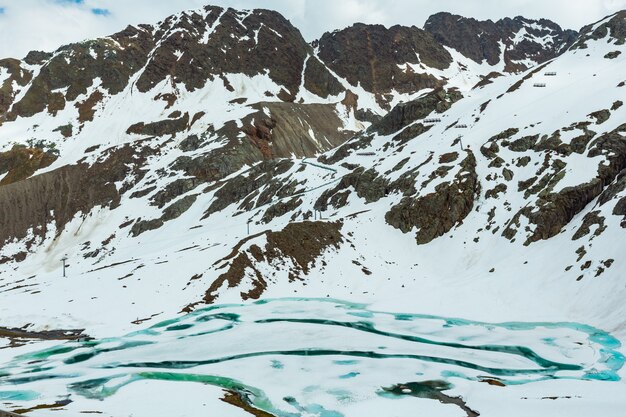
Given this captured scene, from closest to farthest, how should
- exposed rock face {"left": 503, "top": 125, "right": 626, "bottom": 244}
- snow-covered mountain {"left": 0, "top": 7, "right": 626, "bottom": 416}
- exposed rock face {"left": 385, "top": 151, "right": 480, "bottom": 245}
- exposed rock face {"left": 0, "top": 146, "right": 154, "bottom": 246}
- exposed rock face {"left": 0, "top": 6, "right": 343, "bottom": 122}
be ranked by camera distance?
snow-covered mountain {"left": 0, "top": 7, "right": 626, "bottom": 416}
exposed rock face {"left": 503, "top": 125, "right": 626, "bottom": 244}
exposed rock face {"left": 385, "top": 151, "right": 480, "bottom": 245}
exposed rock face {"left": 0, "top": 146, "right": 154, "bottom": 246}
exposed rock face {"left": 0, "top": 6, "right": 343, "bottom": 122}

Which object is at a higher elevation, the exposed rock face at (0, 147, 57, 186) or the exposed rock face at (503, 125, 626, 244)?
the exposed rock face at (0, 147, 57, 186)

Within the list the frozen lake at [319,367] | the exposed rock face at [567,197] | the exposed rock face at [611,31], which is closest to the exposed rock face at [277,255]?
the frozen lake at [319,367]

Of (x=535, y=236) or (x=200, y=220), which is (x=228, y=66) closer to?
(x=200, y=220)

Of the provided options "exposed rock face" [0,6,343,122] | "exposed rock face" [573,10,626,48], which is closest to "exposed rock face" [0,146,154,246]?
"exposed rock face" [0,6,343,122]

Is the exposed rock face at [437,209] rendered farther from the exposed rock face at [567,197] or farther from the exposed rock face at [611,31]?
the exposed rock face at [611,31]

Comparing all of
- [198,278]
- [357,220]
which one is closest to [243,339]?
[198,278]

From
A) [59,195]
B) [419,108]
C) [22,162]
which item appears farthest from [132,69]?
[419,108]

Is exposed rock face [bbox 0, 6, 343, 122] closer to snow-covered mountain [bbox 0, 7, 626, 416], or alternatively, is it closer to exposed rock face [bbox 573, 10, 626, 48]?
snow-covered mountain [bbox 0, 7, 626, 416]

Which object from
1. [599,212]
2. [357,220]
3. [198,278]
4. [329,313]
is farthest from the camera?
[357,220]
